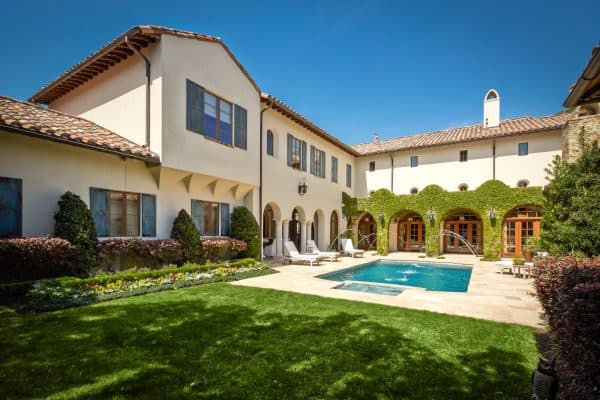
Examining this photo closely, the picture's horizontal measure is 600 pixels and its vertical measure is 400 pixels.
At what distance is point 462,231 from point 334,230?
9248 millimetres

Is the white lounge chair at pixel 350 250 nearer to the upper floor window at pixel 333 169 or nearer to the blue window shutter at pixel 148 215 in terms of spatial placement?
the upper floor window at pixel 333 169

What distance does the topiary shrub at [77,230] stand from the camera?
8.29m

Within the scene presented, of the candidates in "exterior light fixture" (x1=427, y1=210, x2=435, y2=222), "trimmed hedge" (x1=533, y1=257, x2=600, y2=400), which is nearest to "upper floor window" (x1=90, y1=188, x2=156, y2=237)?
"trimmed hedge" (x1=533, y1=257, x2=600, y2=400)

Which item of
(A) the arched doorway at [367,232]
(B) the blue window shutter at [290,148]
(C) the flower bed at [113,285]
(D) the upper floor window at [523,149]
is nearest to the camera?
(C) the flower bed at [113,285]

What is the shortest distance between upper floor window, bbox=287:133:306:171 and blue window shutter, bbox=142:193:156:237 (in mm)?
8136

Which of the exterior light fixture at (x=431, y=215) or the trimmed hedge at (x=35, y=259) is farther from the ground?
the exterior light fixture at (x=431, y=215)

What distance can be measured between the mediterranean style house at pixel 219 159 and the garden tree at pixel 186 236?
425 millimetres

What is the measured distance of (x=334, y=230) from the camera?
23.4 meters

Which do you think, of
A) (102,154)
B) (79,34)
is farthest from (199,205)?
(79,34)

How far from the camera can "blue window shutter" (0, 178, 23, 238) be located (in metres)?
7.62

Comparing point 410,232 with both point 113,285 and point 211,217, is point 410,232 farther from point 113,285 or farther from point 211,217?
point 113,285

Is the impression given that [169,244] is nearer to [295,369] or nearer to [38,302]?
[38,302]

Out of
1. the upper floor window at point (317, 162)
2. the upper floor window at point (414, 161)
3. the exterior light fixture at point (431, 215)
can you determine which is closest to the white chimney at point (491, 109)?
the upper floor window at point (414, 161)

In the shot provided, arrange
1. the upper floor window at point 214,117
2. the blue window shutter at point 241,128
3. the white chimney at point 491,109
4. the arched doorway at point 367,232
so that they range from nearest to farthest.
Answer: the upper floor window at point 214,117
the blue window shutter at point 241,128
the white chimney at point 491,109
the arched doorway at point 367,232
